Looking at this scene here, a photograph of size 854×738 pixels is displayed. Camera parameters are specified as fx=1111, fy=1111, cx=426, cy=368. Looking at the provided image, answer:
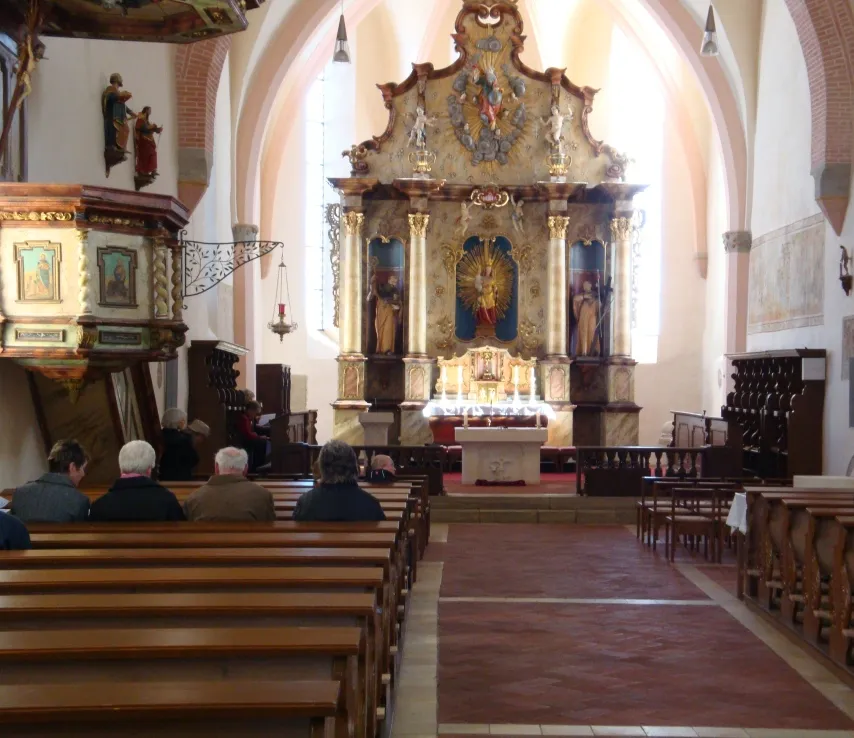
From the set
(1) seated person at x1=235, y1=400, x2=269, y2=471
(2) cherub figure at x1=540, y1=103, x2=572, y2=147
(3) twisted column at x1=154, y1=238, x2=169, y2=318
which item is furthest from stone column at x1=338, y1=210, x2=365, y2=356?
(3) twisted column at x1=154, y1=238, x2=169, y2=318

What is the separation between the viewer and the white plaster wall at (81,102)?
891cm

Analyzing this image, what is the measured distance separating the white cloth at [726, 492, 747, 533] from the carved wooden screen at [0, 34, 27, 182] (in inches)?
232

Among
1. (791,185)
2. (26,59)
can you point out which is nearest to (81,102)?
(26,59)

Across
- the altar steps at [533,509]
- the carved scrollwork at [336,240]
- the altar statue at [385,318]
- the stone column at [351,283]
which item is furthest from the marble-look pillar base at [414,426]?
the altar steps at [533,509]

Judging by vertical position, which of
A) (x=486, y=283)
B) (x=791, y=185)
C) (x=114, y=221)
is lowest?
(x=114, y=221)

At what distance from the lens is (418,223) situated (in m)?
19.1

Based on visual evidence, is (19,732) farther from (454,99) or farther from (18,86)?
(454,99)

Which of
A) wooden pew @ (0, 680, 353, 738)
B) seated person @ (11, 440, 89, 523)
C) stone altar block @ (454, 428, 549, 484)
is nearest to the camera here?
wooden pew @ (0, 680, 353, 738)

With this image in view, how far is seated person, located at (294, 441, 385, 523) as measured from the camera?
6367 mm

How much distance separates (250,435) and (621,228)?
8585mm

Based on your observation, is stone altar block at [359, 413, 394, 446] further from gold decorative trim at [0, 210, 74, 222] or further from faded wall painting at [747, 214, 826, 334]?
gold decorative trim at [0, 210, 74, 222]

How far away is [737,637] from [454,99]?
548 inches

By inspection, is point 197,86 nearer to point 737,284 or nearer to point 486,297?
point 486,297

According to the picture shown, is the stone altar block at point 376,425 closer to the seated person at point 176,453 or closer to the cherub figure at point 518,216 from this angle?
the cherub figure at point 518,216
